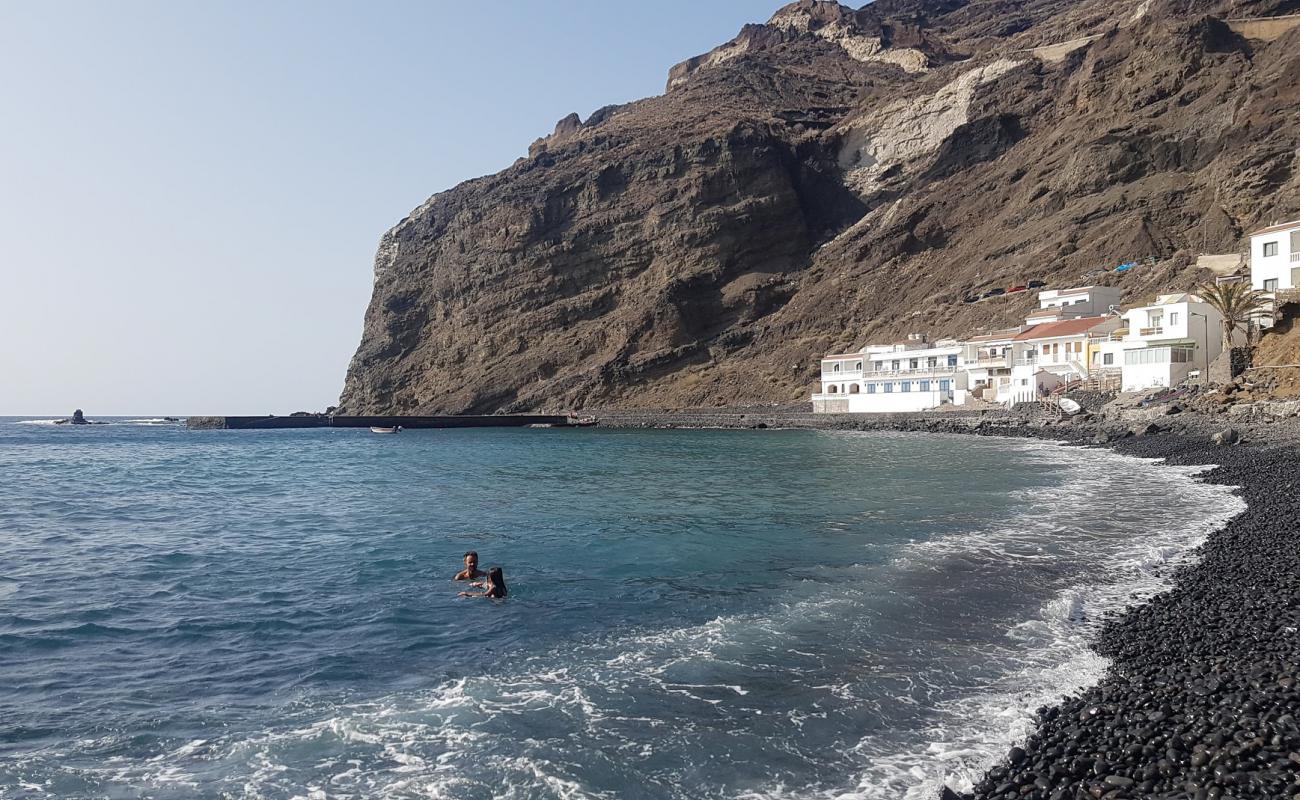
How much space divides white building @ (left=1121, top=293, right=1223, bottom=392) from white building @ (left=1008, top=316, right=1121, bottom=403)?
313 inches

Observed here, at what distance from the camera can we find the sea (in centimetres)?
837

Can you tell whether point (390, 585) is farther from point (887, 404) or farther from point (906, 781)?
point (887, 404)

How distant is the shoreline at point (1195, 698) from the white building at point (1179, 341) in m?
36.8

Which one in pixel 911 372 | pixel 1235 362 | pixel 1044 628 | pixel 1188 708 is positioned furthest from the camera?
pixel 911 372

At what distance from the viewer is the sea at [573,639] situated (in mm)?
8367

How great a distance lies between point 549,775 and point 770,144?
123m

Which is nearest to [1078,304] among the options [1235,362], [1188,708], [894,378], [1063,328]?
[1063,328]

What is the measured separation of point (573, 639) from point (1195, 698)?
799 cm

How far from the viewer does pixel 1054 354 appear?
64.4 metres

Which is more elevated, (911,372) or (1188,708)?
(911,372)

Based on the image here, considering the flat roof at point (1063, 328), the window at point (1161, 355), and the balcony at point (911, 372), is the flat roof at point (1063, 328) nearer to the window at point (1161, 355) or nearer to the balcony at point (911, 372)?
the balcony at point (911, 372)

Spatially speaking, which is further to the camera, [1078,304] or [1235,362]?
[1078,304]

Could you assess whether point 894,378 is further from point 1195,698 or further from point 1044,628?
point 1195,698

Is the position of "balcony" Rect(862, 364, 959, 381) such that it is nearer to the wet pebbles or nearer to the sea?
the sea
